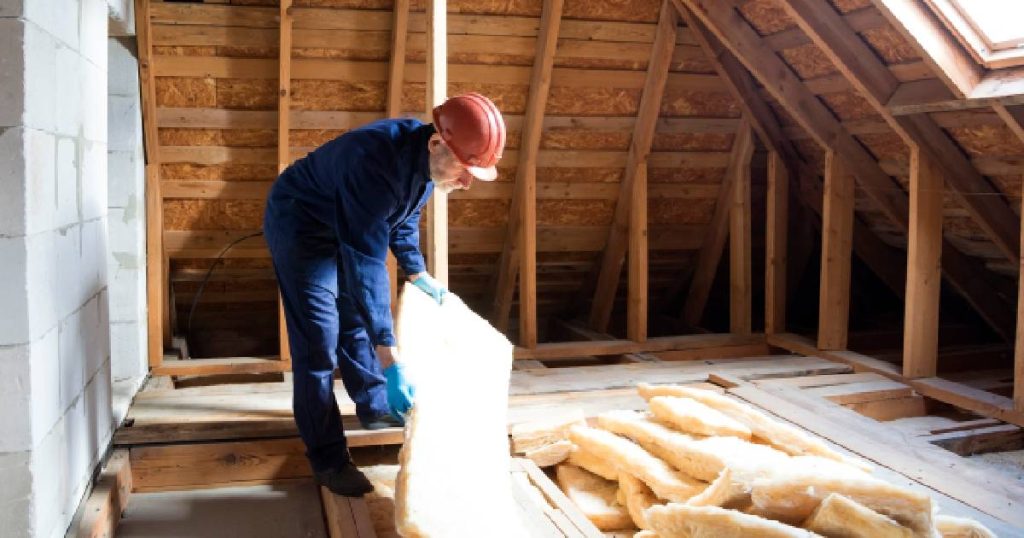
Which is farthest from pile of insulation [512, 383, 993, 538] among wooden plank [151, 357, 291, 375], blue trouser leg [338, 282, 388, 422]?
wooden plank [151, 357, 291, 375]

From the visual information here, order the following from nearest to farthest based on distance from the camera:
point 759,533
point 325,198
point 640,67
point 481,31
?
point 759,533
point 325,198
point 481,31
point 640,67

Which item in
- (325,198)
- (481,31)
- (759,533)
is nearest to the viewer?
(759,533)

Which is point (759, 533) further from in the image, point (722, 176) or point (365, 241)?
point (722, 176)

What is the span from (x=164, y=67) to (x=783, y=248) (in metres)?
3.36

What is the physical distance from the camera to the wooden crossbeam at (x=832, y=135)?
4254 millimetres

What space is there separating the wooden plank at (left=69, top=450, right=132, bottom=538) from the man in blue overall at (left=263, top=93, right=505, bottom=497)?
0.62 meters

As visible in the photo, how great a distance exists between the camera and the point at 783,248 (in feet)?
16.9

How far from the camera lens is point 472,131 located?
2.50 m

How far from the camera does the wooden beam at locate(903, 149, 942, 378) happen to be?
3.98 meters

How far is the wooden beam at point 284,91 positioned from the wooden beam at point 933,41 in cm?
237

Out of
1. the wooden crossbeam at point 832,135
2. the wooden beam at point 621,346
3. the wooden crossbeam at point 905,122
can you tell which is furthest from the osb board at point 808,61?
the wooden beam at point 621,346

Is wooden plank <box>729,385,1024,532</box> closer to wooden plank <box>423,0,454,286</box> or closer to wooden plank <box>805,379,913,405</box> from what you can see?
wooden plank <box>805,379,913,405</box>

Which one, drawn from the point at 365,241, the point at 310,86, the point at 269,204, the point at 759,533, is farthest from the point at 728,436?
the point at 310,86

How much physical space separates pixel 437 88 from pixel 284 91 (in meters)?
1.35
